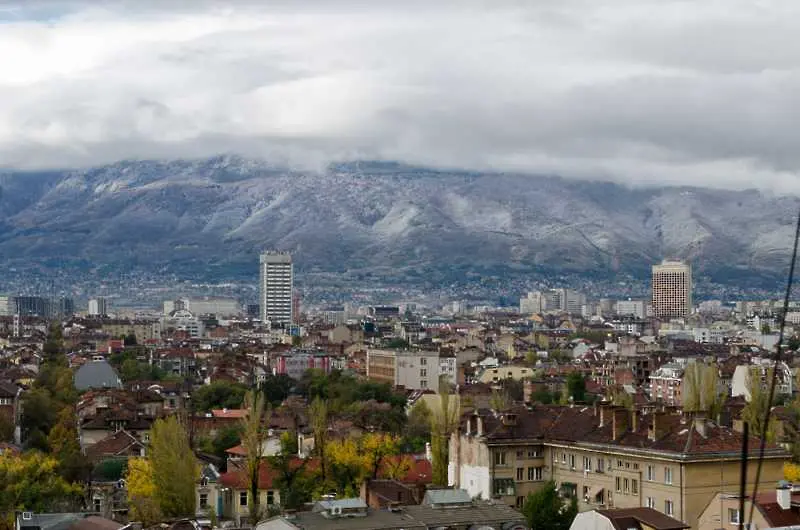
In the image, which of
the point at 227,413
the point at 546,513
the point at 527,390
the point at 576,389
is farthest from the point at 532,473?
the point at 527,390

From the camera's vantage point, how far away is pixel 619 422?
46844mm

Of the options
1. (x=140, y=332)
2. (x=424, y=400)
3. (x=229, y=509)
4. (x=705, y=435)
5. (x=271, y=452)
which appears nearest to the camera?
(x=705, y=435)

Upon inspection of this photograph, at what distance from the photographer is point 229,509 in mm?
50875

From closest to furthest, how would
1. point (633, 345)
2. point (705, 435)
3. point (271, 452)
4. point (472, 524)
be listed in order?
point (472, 524), point (705, 435), point (271, 452), point (633, 345)

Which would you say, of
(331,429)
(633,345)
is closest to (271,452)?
(331,429)

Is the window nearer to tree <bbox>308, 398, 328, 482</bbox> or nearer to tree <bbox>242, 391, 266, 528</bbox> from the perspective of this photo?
tree <bbox>308, 398, 328, 482</bbox>

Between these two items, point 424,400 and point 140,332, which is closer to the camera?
point 424,400

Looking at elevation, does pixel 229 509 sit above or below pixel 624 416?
below

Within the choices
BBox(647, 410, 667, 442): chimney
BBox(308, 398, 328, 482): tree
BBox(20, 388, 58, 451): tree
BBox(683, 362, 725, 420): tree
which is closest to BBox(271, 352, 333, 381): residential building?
BBox(20, 388, 58, 451): tree

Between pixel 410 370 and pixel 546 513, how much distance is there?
3062 inches

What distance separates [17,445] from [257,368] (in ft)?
184

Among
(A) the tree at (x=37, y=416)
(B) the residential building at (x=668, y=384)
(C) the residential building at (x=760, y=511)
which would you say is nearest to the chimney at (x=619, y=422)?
(C) the residential building at (x=760, y=511)

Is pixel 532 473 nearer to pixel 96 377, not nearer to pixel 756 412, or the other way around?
pixel 756 412

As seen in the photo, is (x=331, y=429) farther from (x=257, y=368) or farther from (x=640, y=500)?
(x=257, y=368)
